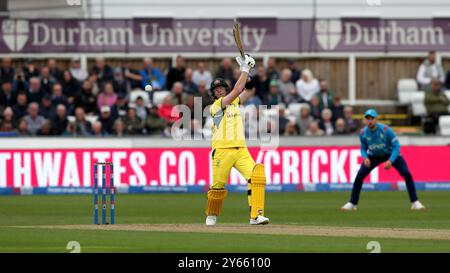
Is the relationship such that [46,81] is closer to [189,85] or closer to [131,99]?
[131,99]

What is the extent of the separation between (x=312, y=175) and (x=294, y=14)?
6514 mm

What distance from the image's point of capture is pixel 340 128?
30.6 metres

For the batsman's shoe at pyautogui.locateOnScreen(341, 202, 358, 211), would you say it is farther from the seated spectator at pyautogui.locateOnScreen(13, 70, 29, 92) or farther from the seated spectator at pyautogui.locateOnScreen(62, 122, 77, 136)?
the seated spectator at pyautogui.locateOnScreen(13, 70, 29, 92)

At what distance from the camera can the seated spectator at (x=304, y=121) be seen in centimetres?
3061

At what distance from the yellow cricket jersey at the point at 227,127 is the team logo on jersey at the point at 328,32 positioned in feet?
49.4

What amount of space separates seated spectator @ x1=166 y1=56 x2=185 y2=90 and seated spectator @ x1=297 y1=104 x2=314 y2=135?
312cm

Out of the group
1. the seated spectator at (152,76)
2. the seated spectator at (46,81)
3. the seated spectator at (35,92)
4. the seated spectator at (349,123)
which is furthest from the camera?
the seated spectator at (152,76)

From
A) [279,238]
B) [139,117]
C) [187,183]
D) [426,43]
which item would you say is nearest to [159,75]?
[139,117]

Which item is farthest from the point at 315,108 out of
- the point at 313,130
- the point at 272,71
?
the point at 272,71

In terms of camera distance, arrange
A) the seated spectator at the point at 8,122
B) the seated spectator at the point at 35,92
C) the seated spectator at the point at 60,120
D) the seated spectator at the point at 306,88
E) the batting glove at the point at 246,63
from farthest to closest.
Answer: the seated spectator at the point at 306,88 → the seated spectator at the point at 35,92 → the seated spectator at the point at 60,120 → the seated spectator at the point at 8,122 → the batting glove at the point at 246,63

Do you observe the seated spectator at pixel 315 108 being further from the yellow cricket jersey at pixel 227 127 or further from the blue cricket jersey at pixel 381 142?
the yellow cricket jersey at pixel 227 127

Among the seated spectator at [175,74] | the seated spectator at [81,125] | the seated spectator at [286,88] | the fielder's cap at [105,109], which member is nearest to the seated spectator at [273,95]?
the seated spectator at [286,88]

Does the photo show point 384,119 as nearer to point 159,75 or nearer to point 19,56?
point 159,75

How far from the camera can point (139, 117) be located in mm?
30219
